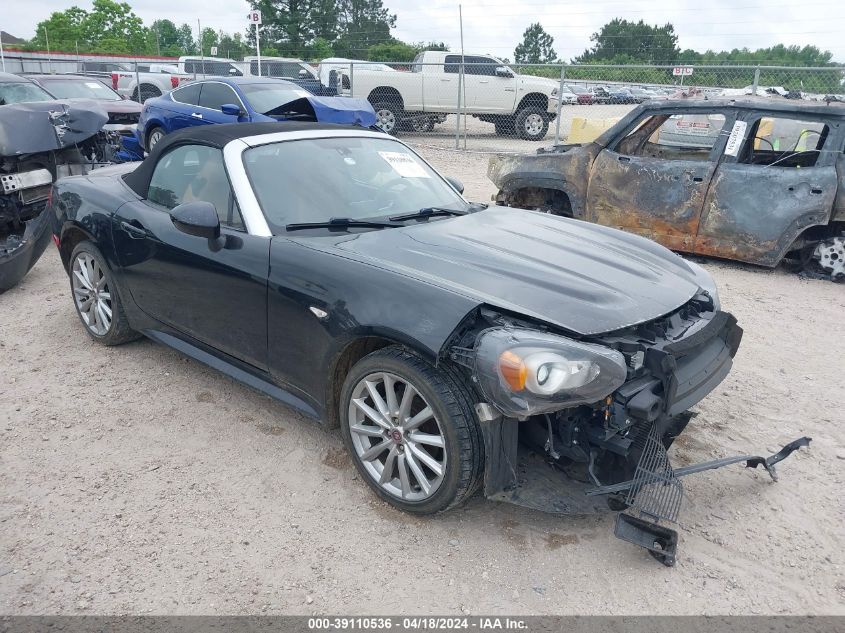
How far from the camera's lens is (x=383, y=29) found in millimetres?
69312

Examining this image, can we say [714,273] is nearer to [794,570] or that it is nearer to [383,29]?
[794,570]

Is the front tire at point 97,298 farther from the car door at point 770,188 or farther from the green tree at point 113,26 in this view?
the green tree at point 113,26

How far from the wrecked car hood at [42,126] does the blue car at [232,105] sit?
346 centimetres

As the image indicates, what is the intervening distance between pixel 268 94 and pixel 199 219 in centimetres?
840

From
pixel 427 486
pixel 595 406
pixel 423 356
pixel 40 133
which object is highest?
pixel 40 133

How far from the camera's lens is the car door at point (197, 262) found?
335 centimetres

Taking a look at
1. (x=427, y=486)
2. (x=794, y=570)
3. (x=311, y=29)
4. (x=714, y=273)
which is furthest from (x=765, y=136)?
(x=311, y=29)

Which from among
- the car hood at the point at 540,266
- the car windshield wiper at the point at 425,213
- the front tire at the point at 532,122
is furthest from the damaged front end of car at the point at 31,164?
the front tire at the point at 532,122

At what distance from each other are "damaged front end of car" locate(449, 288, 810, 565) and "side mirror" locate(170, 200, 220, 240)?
1.53 meters

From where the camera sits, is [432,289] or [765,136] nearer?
[432,289]

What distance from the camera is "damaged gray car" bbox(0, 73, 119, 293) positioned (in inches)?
225

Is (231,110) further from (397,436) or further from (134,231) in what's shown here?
(397,436)

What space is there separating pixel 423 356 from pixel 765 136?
229 inches

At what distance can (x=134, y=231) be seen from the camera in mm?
4027
